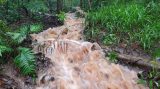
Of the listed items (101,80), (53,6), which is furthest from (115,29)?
(53,6)

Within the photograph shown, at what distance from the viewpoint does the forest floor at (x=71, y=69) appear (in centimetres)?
678

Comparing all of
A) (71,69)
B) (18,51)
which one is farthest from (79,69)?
(18,51)

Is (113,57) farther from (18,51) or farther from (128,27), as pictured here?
(18,51)

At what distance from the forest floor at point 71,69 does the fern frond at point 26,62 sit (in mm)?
191

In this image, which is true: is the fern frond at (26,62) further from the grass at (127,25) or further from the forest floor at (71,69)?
the grass at (127,25)

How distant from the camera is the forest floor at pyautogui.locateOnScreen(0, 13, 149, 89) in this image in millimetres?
6781

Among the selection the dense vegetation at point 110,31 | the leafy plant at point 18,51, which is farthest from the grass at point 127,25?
the leafy plant at point 18,51

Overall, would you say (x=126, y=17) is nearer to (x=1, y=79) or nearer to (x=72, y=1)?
(x=1, y=79)

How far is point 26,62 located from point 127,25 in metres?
3.58

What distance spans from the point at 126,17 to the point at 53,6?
9.66 metres

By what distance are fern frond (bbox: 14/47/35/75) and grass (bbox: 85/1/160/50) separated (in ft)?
7.87

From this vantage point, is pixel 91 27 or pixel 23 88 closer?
pixel 23 88

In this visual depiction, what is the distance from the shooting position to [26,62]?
691 cm

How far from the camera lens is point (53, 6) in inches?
717
